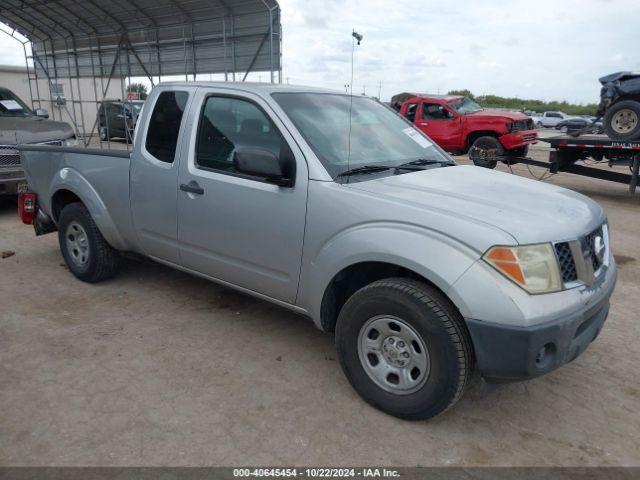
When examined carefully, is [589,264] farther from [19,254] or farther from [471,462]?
[19,254]

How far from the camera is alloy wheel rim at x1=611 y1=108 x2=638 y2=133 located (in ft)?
32.2

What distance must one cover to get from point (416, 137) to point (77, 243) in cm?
326

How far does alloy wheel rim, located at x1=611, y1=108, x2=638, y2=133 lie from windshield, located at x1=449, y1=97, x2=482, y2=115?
4.34 meters

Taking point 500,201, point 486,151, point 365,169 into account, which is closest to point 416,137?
point 365,169

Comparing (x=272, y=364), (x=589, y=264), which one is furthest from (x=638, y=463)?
(x=272, y=364)

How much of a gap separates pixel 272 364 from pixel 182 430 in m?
0.86

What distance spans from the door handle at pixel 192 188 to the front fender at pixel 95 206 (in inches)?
42.3

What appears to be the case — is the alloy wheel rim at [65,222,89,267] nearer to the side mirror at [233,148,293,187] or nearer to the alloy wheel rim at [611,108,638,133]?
the side mirror at [233,148,293,187]

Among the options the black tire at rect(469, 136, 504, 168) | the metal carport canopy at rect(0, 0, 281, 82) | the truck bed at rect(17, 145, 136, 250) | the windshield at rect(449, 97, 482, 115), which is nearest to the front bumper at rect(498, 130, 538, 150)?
the black tire at rect(469, 136, 504, 168)

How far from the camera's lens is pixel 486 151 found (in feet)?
40.4

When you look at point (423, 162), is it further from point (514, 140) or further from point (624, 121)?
point (514, 140)

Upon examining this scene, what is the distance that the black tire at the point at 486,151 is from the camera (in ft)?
40.1

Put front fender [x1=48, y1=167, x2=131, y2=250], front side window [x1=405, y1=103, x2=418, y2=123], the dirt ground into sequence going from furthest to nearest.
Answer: front side window [x1=405, y1=103, x2=418, y2=123] → front fender [x1=48, y1=167, x2=131, y2=250] → the dirt ground

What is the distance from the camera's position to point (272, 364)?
3.47 m
